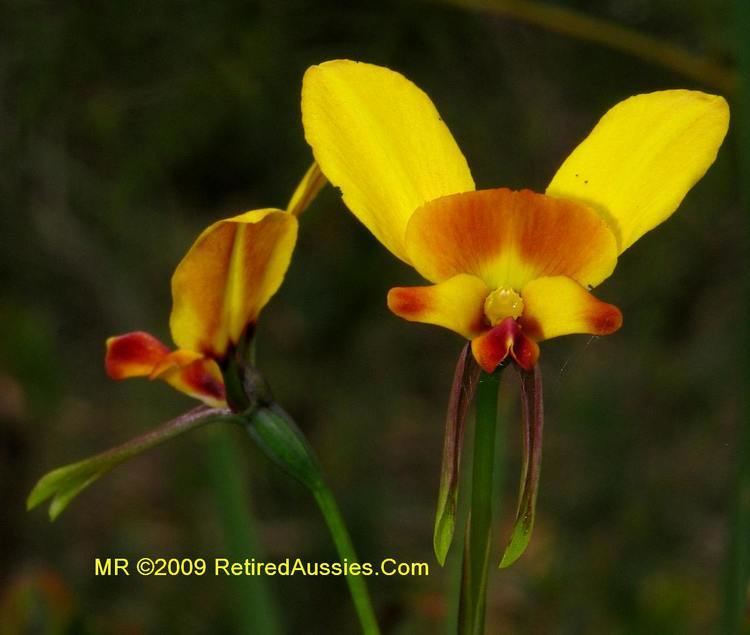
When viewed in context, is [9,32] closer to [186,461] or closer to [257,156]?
[257,156]

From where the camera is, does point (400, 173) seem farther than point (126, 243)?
No

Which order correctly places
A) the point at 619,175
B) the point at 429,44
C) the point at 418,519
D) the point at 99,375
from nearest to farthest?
1. the point at 619,175
2. the point at 429,44
3. the point at 418,519
4. the point at 99,375

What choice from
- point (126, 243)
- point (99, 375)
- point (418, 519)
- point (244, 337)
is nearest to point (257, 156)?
point (126, 243)

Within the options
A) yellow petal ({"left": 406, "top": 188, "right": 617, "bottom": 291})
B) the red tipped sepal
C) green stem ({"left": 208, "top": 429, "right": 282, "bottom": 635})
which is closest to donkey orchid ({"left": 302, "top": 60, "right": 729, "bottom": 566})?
yellow petal ({"left": 406, "top": 188, "right": 617, "bottom": 291})

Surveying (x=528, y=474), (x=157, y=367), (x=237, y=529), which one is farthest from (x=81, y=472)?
(x=237, y=529)

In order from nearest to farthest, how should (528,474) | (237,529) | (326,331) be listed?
(528,474) < (237,529) < (326,331)

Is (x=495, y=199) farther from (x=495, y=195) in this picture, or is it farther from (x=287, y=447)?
(x=287, y=447)

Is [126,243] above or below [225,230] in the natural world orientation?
above

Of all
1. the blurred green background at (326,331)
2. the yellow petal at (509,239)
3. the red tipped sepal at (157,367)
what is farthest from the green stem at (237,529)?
the yellow petal at (509,239)
